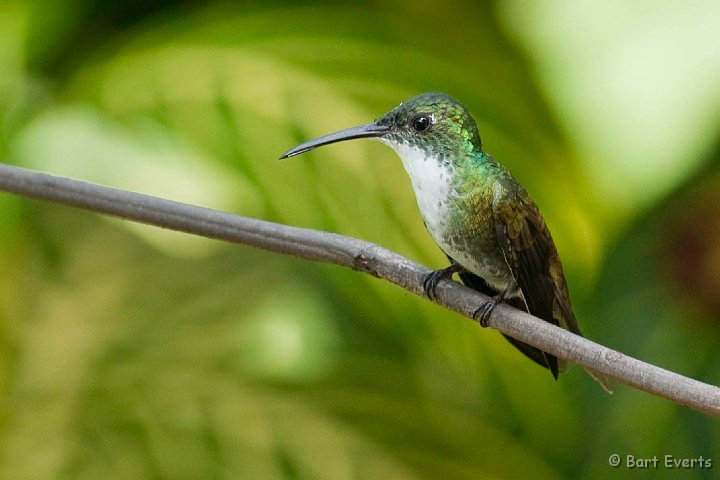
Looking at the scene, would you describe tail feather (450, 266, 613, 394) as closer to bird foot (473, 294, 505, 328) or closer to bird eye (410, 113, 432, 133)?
bird foot (473, 294, 505, 328)

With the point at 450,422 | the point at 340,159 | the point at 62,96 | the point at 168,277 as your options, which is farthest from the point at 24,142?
the point at 450,422

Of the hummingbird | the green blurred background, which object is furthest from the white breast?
the green blurred background

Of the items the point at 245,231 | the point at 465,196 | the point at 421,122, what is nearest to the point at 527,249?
the point at 465,196

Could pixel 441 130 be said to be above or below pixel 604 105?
above

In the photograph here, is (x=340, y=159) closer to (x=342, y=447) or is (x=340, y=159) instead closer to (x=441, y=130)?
(x=342, y=447)

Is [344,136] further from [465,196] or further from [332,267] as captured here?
[332,267]

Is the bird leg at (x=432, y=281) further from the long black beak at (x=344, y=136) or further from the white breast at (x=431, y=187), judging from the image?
the long black beak at (x=344, y=136)

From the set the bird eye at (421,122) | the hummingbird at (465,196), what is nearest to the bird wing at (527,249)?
the hummingbird at (465,196)
